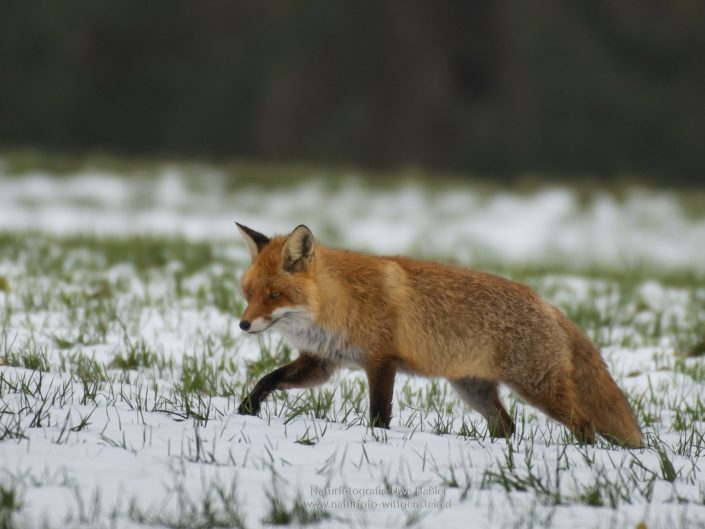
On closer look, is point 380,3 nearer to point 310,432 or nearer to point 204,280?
point 204,280

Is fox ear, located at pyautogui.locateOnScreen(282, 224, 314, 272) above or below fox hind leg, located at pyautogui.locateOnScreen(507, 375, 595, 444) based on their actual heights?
above

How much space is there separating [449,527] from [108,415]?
6.11 ft

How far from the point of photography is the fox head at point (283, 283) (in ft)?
16.3

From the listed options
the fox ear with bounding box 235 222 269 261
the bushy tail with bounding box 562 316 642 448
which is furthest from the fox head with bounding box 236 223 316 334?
the bushy tail with bounding box 562 316 642 448

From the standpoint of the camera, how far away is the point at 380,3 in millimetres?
22656

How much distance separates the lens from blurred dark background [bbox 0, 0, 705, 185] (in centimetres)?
2116

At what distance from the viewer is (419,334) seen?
5355 mm

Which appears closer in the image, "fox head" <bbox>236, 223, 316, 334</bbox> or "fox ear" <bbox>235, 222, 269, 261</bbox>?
"fox head" <bbox>236, 223, 316, 334</bbox>

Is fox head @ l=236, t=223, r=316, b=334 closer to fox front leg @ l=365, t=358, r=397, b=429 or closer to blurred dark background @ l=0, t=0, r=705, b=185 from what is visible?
fox front leg @ l=365, t=358, r=397, b=429

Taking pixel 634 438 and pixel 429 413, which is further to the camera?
pixel 429 413

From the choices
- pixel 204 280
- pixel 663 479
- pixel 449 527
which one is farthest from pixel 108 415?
pixel 204 280

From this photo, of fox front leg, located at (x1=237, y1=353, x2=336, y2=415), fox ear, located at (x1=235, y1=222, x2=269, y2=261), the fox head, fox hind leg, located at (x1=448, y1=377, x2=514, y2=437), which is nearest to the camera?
the fox head

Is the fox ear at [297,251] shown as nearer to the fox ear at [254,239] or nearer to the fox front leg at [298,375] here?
the fox ear at [254,239]

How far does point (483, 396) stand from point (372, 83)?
17530 mm
